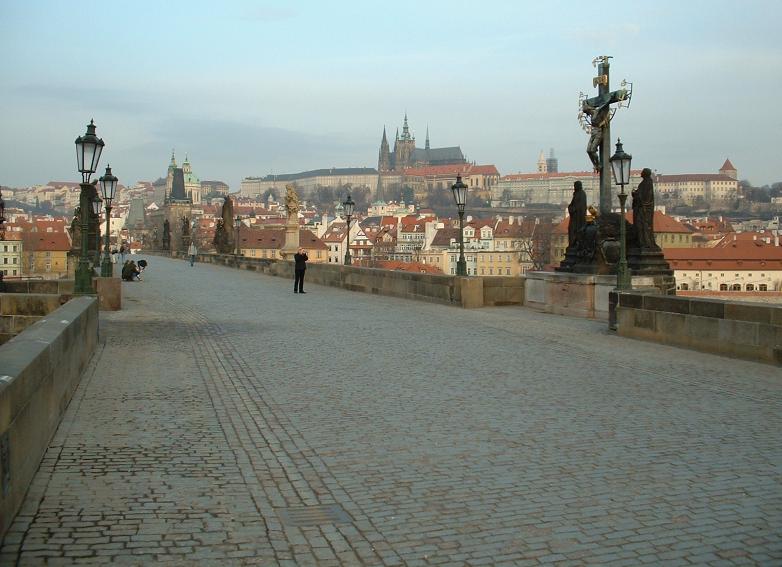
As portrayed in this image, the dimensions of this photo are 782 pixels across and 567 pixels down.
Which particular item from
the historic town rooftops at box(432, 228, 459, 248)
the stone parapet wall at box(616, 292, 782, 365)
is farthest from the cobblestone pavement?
the historic town rooftops at box(432, 228, 459, 248)

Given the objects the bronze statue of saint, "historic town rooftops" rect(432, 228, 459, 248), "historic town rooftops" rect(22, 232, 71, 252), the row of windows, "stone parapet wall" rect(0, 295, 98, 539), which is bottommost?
the row of windows

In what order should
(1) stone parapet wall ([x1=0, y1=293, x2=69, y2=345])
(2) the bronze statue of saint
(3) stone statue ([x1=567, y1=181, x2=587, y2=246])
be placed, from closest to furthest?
1. (1) stone parapet wall ([x1=0, y1=293, x2=69, y2=345])
2. (3) stone statue ([x1=567, y1=181, x2=587, y2=246])
3. (2) the bronze statue of saint

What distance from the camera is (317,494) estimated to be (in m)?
5.57

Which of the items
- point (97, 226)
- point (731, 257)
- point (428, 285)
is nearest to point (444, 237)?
point (731, 257)

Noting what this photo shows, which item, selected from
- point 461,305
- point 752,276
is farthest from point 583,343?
point 752,276

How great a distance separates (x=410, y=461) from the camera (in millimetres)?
6316

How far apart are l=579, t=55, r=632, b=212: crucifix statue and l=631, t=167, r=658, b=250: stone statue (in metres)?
2.76

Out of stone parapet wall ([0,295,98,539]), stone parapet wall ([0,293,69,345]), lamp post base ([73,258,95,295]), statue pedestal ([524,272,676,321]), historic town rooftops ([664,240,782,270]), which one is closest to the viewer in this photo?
stone parapet wall ([0,295,98,539])

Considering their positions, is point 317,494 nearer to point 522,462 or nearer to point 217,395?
point 522,462

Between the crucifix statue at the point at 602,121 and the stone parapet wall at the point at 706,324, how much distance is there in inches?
297

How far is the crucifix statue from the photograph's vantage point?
69.6 feet

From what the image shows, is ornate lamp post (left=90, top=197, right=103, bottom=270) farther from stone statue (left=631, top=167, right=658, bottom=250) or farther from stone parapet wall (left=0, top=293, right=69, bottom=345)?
stone statue (left=631, top=167, right=658, bottom=250)

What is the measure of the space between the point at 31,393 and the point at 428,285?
56.4ft

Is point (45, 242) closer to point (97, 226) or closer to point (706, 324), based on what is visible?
point (97, 226)
